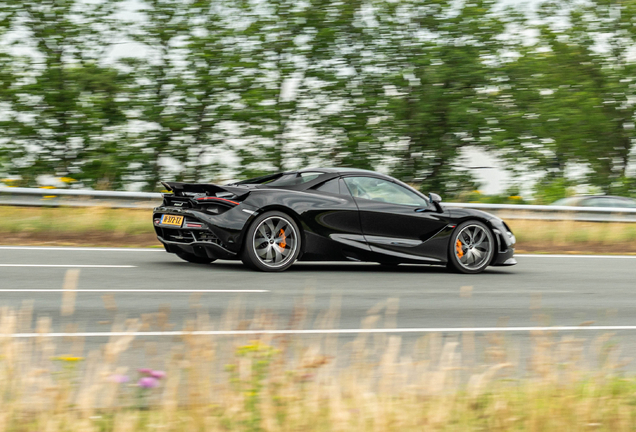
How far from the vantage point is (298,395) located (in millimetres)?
4227

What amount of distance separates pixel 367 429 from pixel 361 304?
161 inches

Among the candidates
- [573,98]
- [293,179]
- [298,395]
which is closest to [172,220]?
[293,179]

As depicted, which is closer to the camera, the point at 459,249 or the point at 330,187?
the point at 330,187

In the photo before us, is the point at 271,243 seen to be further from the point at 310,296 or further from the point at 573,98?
the point at 573,98

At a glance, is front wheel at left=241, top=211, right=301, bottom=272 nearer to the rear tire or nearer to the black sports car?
the black sports car

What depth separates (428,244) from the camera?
34.3 ft

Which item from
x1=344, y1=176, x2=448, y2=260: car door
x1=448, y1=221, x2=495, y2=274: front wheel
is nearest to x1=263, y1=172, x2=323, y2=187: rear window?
x1=344, y1=176, x2=448, y2=260: car door

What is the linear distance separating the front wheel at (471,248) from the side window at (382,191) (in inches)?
24.6

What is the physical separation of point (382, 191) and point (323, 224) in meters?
1.01

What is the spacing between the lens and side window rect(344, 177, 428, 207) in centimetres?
1031

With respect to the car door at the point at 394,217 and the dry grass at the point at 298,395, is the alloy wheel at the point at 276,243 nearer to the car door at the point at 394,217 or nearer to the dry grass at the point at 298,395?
the car door at the point at 394,217

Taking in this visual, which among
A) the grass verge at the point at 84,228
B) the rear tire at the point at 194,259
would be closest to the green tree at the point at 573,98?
the grass verge at the point at 84,228

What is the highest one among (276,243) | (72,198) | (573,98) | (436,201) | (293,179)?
(573,98)

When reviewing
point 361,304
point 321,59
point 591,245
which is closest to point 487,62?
point 321,59
